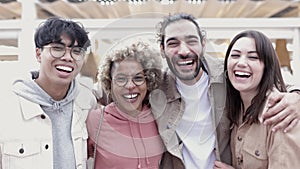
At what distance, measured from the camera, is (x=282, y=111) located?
1.06 metres

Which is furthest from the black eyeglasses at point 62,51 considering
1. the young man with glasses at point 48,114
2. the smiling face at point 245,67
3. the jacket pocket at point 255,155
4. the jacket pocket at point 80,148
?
the jacket pocket at point 255,155

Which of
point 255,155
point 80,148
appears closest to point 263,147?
point 255,155

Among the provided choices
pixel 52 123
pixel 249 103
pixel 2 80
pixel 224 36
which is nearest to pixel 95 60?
pixel 52 123

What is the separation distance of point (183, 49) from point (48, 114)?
42cm

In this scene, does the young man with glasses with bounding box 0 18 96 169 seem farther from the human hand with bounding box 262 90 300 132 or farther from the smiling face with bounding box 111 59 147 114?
the human hand with bounding box 262 90 300 132

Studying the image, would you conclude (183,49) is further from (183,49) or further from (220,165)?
(220,165)

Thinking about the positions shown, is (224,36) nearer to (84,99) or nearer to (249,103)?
(249,103)

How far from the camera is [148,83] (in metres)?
1.13

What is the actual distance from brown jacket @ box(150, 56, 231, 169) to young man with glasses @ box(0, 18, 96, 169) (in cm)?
23

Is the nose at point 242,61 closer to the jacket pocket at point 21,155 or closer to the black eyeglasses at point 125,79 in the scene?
the black eyeglasses at point 125,79

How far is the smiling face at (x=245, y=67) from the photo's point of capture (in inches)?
43.1

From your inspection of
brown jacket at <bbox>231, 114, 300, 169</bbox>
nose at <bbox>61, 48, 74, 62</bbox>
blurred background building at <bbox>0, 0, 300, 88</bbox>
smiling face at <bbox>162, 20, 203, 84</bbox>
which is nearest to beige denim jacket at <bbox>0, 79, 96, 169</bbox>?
nose at <bbox>61, 48, 74, 62</bbox>

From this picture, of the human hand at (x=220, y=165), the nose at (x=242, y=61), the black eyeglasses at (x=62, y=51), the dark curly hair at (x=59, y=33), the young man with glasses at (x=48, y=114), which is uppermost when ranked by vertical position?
the dark curly hair at (x=59, y=33)

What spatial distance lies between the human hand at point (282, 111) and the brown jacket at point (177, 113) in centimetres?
14
